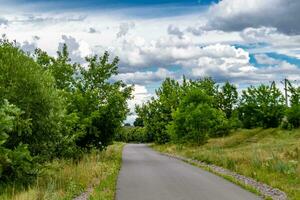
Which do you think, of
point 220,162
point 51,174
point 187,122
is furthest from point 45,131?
point 187,122

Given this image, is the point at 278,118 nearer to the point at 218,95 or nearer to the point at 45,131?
the point at 218,95

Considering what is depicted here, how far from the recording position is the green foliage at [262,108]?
6912 cm

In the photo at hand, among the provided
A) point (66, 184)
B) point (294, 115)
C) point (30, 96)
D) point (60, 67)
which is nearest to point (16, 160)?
point (66, 184)

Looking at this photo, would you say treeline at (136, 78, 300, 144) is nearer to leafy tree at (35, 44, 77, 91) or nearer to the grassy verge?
leafy tree at (35, 44, 77, 91)

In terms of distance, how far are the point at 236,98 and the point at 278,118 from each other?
39.7 ft

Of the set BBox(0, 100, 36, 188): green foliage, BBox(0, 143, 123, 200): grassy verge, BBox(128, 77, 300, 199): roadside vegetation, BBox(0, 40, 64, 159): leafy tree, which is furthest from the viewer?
BBox(128, 77, 300, 199): roadside vegetation

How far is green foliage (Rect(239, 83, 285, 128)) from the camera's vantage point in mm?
69125

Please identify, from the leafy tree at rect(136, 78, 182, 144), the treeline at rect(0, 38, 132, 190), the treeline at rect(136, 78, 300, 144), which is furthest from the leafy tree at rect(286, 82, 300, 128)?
the treeline at rect(0, 38, 132, 190)

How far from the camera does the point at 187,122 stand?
50625mm

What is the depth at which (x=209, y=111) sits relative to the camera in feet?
165

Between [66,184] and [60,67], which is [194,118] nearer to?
[60,67]

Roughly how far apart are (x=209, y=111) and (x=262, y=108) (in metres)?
22.3

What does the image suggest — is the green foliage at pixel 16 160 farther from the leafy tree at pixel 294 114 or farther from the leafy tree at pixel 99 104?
the leafy tree at pixel 294 114

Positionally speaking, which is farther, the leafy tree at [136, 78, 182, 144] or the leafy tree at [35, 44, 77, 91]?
the leafy tree at [136, 78, 182, 144]
